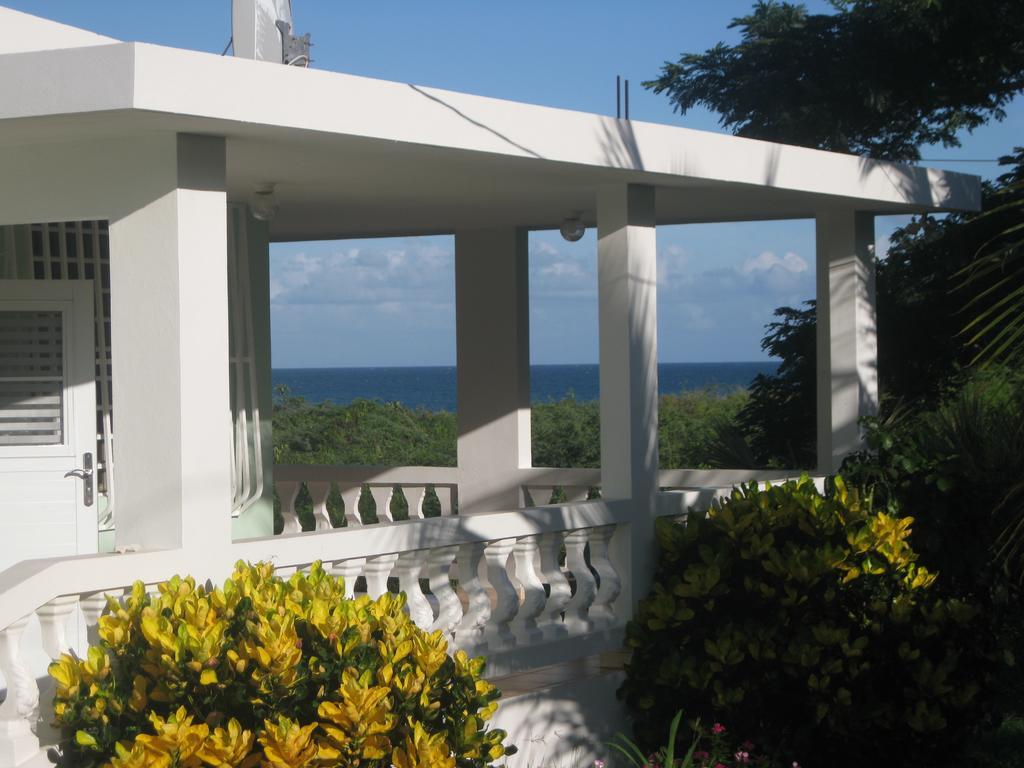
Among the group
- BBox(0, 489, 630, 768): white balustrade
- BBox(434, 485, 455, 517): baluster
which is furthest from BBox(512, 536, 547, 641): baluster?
BBox(434, 485, 455, 517): baluster

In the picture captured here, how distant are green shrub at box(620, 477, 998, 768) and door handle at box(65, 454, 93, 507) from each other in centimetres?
292

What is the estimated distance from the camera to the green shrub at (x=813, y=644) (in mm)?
7031

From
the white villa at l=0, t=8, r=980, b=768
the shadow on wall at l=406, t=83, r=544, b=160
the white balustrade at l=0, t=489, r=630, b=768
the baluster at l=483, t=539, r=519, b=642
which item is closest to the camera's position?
the white balustrade at l=0, t=489, r=630, b=768

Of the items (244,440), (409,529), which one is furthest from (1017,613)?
(244,440)

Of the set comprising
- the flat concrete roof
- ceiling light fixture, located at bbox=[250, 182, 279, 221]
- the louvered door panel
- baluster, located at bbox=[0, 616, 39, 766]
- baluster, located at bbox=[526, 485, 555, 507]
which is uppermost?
the flat concrete roof

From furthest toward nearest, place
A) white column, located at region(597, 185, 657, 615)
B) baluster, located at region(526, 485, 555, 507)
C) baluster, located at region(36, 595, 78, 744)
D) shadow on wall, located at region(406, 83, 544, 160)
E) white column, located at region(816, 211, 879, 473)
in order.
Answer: baluster, located at region(526, 485, 555, 507), white column, located at region(816, 211, 879, 473), white column, located at region(597, 185, 657, 615), shadow on wall, located at region(406, 83, 544, 160), baluster, located at region(36, 595, 78, 744)

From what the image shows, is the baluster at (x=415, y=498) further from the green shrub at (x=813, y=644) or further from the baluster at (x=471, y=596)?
the baluster at (x=471, y=596)

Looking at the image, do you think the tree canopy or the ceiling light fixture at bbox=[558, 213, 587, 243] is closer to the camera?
the ceiling light fixture at bbox=[558, 213, 587, 243]

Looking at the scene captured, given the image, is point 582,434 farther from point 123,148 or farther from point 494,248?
point 123,148

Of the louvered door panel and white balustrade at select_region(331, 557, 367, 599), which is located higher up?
the louvered door panel

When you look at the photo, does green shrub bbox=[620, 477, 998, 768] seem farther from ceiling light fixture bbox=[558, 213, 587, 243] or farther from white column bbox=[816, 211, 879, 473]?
ceiling light fixture bbox=[558, 213, 587, 243]

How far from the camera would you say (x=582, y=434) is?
2825 centimetres

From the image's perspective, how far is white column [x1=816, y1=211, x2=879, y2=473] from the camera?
917 cm

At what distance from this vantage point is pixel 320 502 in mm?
10586
